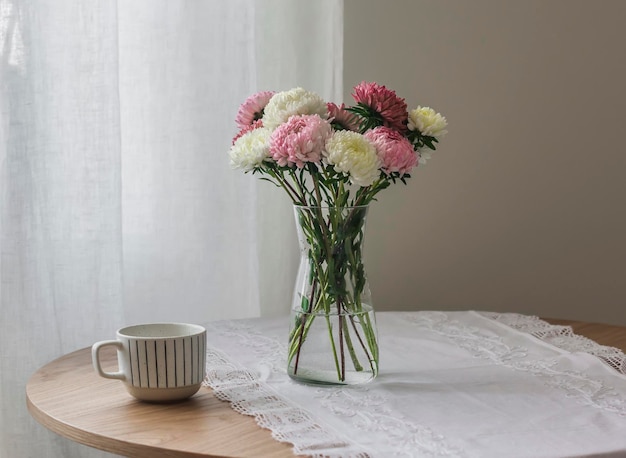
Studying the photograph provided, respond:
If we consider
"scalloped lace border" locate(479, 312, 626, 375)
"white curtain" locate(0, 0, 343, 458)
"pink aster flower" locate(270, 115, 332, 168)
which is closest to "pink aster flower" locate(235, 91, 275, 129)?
"pink aster flower" locate(270, 115, 332, 168)

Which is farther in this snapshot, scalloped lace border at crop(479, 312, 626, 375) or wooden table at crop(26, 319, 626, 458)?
scalloped lace border at crop(479, 312, 626, 375)

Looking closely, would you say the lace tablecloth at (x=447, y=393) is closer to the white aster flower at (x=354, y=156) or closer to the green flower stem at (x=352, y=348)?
the green flower stem at (x=352, y=348)

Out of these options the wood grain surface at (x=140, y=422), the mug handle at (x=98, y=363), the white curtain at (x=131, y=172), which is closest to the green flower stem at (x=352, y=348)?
the wood grain surface at (x=140, y=422)

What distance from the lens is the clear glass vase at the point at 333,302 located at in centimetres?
109

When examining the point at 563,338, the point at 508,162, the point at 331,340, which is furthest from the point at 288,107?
the point at 508,162

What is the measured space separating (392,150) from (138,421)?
0.45 m

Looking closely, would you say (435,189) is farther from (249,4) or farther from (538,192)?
(249,4)

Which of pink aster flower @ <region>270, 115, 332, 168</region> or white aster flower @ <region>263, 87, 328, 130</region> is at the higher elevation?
white aster flower @ <region>263, 87, 328, 130</region>

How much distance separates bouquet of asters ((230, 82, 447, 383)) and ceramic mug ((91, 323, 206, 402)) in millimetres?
158

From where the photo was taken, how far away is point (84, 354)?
1.30 meters

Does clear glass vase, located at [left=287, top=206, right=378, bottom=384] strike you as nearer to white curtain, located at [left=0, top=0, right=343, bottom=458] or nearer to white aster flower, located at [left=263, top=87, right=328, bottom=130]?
white aster flower, located at [left=263, top=87, right=328, bottom=130]

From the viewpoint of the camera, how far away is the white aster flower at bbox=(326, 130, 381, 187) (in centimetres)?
100

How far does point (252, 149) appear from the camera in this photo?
106 cm

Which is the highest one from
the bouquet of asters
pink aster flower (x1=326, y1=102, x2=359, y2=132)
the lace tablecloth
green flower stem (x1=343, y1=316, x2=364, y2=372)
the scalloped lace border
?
pink aster flower (x1=326, y1=102, x2=359, y2=132)
